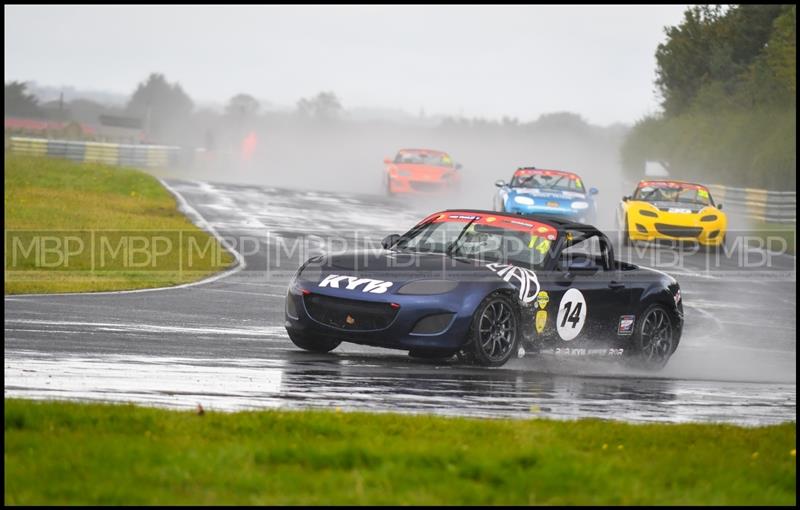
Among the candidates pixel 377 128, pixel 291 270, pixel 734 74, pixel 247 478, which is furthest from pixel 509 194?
pixel 377 128

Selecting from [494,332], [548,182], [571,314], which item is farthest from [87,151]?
[494,332]

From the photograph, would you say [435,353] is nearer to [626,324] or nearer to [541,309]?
[541,309]

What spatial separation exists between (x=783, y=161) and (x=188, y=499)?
135 feet

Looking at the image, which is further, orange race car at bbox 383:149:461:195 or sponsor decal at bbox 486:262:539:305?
orange race car at bbox 383:149:461:195

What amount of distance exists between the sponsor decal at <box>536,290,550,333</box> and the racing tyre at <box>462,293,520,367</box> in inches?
10.4

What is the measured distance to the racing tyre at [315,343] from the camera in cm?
Result: 1118

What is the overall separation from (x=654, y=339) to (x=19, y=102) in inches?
4361

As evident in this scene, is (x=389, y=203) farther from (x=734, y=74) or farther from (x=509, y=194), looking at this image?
(x=734, y=74)

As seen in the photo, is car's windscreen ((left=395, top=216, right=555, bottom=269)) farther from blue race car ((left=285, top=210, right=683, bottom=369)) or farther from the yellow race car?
the yellow race car

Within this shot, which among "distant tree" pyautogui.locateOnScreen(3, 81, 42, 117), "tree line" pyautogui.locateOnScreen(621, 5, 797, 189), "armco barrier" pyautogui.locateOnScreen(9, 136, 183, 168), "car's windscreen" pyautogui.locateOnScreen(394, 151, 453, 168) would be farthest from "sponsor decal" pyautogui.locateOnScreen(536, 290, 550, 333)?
"distant tree" pyautogui.locateOnScreen(3, 81, 42, 117)

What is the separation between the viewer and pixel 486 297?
10.5 m

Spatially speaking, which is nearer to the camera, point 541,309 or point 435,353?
point 435,353

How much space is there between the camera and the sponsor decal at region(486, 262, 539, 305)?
10750 millimetres

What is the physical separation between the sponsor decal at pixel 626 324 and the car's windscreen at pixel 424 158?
25.0 m
